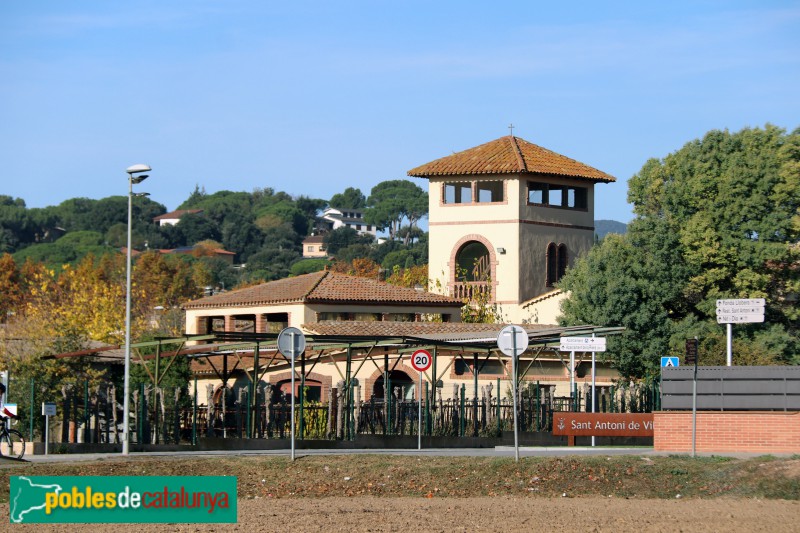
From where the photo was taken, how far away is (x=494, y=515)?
20.3 m

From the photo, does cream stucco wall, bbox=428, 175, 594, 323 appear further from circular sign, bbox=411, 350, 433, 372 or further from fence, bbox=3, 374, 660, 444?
circular sign, bbox=411, 350, 433, 372

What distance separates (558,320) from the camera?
53500mm

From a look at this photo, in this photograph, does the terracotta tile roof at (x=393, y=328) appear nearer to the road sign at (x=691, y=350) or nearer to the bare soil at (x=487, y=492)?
the road sign at (x=691, y=350)

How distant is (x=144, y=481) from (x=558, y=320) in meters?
37.7

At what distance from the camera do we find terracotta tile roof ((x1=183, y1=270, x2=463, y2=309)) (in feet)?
180

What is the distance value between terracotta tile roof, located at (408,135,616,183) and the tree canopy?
31.2 feet

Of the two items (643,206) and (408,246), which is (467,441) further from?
(408,246)

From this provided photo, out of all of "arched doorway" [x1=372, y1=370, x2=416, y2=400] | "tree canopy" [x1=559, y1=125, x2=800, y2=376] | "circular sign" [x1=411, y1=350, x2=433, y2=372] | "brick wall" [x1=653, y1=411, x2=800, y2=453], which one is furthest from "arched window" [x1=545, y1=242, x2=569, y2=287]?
"brick wall" [x1=653, y1=411, x2=800, y2=453]

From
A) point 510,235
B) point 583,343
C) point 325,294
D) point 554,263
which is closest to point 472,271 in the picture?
point 510,235

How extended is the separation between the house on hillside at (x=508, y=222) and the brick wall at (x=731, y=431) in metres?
30.8

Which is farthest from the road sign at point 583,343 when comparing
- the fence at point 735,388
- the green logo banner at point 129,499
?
the green logo banner at point 129,499

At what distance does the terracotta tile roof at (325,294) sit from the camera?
180ft

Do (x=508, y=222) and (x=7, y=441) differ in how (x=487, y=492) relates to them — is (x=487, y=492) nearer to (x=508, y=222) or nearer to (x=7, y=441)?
(x=7, y=441)

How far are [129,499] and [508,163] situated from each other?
1860 inches
